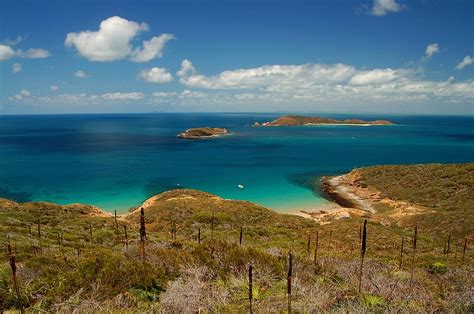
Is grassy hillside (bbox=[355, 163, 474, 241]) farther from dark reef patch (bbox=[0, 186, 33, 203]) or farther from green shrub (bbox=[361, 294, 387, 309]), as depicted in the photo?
dark reef patch (bbox=[0, 186, 33, 203])

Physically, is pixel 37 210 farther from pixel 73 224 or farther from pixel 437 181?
pixel 437 181

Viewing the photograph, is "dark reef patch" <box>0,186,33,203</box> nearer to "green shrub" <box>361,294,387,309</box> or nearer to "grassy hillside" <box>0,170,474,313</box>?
"grassy hillside" <box>0,170,474,313</box>

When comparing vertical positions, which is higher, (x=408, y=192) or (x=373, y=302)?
(x=373, y=302)

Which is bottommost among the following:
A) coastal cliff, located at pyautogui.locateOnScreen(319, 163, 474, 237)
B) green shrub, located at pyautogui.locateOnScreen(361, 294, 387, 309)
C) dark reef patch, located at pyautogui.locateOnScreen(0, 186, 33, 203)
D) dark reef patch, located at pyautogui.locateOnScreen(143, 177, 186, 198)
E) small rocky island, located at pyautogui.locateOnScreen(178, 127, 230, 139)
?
dark reef patch, located at pyautogui.locateOnScreen(0, 186, 33, 203)

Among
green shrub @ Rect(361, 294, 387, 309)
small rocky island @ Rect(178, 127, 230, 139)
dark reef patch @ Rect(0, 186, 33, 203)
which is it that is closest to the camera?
green shrub @ Rect(361, 294, 387, 309)

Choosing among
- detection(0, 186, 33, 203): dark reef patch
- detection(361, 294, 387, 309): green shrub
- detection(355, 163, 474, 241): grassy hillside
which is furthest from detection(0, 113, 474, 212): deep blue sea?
detection(361, 294, 387, 309): green shrub

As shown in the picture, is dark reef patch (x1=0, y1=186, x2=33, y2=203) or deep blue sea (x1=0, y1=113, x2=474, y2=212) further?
deep blue sea (x1=0, y1=113, x2=474, y2=212)

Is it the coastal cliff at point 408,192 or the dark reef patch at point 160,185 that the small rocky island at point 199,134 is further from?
the coastal cliff at point 408,192

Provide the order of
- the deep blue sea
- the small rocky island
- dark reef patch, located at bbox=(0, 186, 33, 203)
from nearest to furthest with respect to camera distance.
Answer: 1. dark reef patch, located at bbox=(0, 186, 33, 203)
2. the deep blue sea
3. the small rocky island

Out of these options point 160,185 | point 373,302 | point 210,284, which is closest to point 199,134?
point 160,185

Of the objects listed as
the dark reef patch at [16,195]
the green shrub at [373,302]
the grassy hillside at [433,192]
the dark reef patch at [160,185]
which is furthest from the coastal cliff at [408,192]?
the dark reef patch at [16,195]

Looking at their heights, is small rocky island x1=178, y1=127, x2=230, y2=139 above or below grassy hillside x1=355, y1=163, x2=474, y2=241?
above

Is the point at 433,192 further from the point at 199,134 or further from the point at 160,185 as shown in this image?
the point at 199,134
